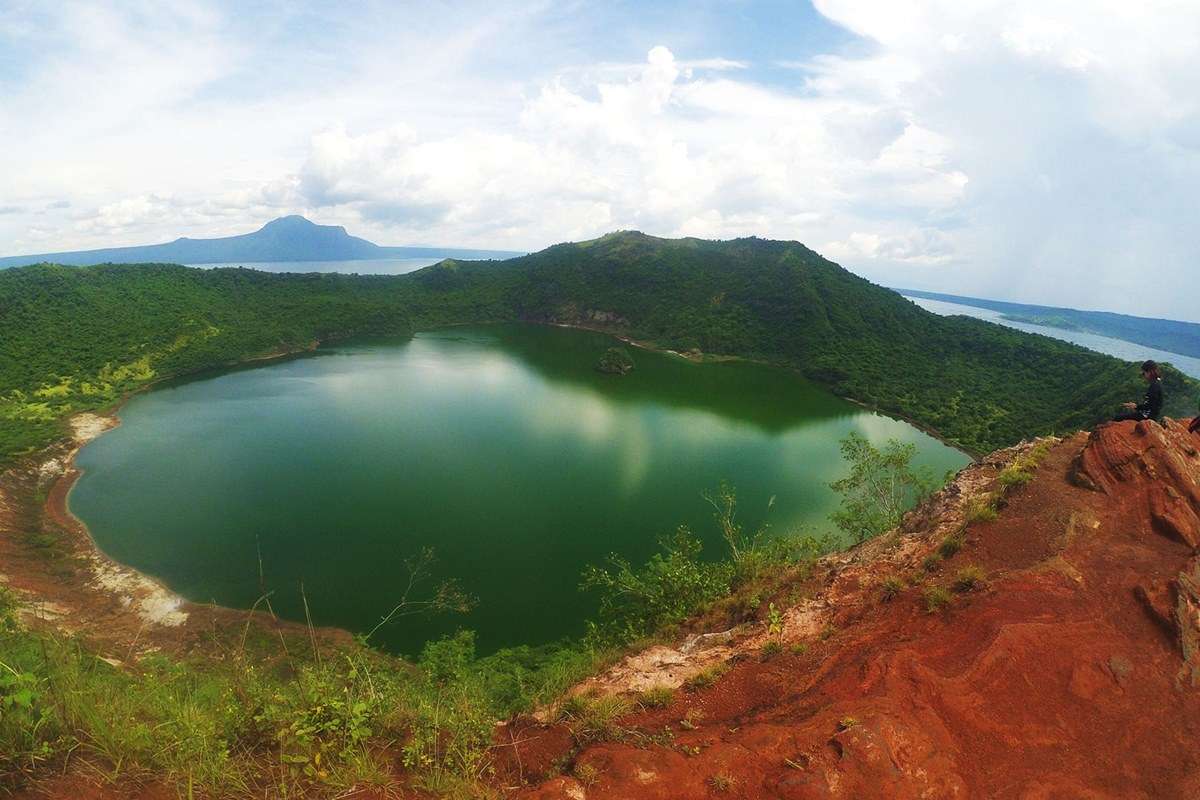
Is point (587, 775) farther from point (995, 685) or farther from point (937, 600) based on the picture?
point (937, 600)

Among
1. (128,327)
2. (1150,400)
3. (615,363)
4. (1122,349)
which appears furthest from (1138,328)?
(128,327)

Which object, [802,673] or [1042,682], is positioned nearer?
[1042,682]

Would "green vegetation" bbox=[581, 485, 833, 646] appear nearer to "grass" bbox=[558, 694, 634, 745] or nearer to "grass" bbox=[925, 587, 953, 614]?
"grass" bbox=[925, 587, 953, 614]

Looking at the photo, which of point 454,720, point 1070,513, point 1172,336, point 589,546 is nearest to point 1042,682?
point 1070,513

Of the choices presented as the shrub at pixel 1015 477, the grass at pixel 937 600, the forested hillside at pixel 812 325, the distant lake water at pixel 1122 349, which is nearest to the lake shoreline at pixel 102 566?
the grass at pixel 937 600

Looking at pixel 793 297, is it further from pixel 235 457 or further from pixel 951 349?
pixel 235 457

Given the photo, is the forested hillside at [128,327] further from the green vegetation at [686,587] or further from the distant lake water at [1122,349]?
the distant lake water at [1122,349]

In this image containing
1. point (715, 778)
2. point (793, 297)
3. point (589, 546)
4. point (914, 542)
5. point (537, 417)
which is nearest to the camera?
point (715, 778)
